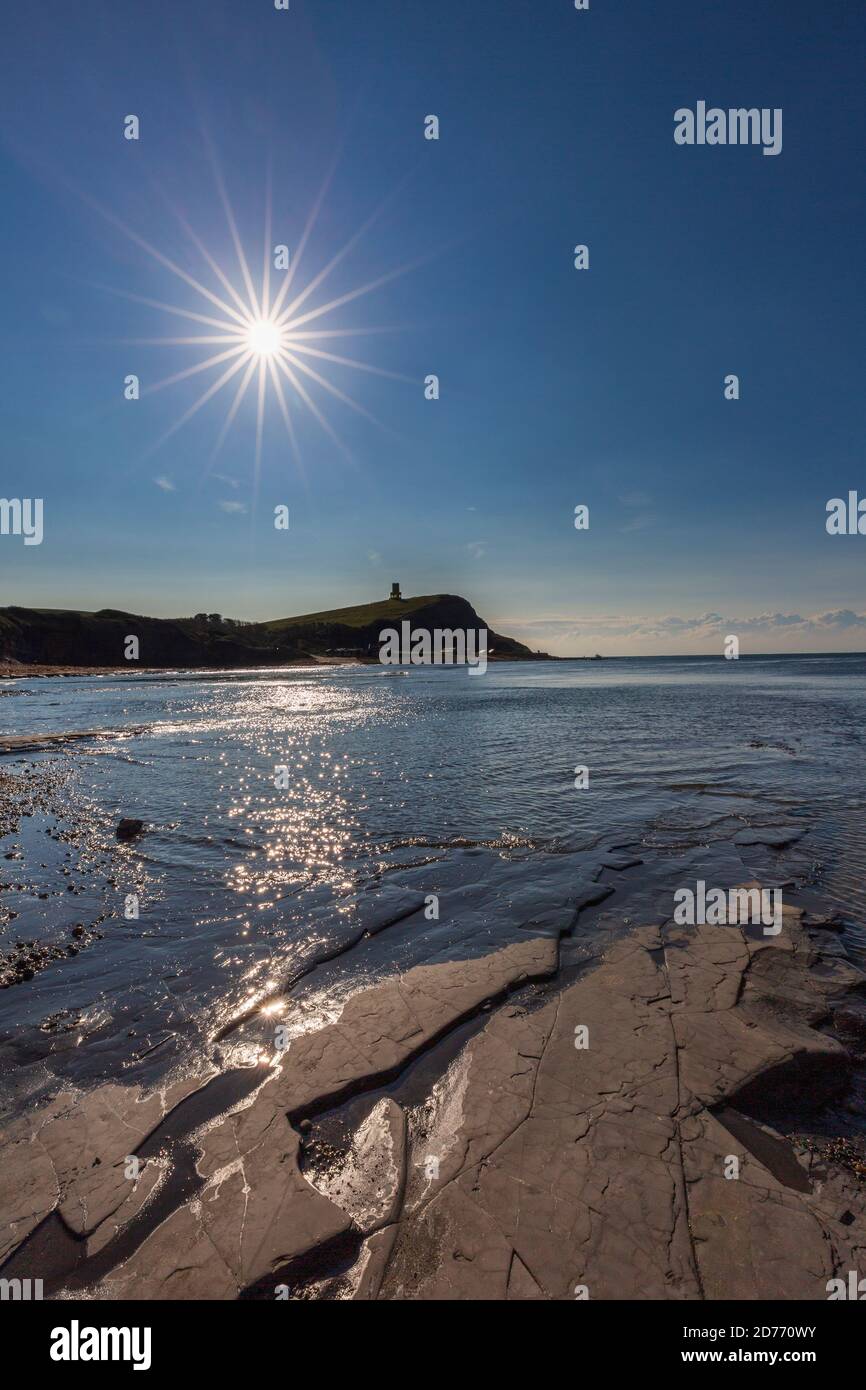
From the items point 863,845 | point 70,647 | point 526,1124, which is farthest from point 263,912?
point 70,647

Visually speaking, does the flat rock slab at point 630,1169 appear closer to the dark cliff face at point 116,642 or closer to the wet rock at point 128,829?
the wet rock at point 128,829

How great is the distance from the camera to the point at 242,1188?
4.64 metres

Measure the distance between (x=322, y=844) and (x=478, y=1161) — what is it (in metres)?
10.2

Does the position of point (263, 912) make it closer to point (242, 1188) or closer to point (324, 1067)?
point (324, 1067)

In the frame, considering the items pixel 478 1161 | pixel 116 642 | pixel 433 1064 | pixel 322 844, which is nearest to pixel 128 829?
pixel 322 844

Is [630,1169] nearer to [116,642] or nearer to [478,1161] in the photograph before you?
[478,1161]

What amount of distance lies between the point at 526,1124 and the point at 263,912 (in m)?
6.71

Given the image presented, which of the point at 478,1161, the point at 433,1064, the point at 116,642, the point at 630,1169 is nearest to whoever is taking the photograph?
the point at 630,1169

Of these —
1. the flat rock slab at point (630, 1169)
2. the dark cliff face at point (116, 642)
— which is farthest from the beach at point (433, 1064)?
the dark cliff face at point (116, 642)

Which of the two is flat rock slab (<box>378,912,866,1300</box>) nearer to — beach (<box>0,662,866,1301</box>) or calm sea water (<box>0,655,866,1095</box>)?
beach (<box>0,662,866,1301</box>)

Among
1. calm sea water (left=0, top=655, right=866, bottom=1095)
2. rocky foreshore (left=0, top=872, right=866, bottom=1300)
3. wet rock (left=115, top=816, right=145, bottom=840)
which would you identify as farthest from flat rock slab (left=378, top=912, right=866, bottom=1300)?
wet rock (left=115, top=816, right=145, bottom=840)

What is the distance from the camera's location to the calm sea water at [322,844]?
7969 millimetres

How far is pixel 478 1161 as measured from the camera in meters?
4.87

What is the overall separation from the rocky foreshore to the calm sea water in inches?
58.3
